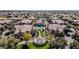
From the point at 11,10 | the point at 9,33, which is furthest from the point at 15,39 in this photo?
the point at 11,10

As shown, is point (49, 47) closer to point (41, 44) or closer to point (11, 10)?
point (41, 44)

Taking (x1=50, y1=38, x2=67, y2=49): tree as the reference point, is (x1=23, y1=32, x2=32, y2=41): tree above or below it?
above

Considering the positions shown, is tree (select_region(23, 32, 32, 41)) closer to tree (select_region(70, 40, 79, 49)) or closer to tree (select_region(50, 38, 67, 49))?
tree (select_region(50, 38, 67, 49))

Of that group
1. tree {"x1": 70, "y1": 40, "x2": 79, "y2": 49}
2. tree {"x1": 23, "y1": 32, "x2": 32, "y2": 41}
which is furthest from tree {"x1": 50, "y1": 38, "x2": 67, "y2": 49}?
tree {"x1": 23, "y1": 32, "x2": 32, "y2": 41}

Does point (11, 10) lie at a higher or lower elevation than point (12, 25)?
higher

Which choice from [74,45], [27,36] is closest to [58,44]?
[74,45]

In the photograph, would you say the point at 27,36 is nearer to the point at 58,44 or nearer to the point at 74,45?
the point at 58,44

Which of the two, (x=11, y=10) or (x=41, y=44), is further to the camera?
(x=11, y=10)

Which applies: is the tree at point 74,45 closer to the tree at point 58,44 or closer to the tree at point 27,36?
the tree at point 58,44

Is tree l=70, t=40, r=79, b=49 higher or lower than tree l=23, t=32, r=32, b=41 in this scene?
lower
